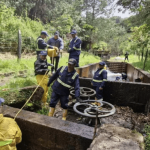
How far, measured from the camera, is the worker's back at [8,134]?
216 centimetres

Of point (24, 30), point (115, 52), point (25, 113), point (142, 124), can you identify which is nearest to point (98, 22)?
point (115, 52)

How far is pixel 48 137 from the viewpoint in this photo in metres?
2.69

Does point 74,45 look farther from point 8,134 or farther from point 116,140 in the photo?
point 116,140

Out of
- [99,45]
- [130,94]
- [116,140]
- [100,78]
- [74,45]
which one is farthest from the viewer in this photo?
[99,45]

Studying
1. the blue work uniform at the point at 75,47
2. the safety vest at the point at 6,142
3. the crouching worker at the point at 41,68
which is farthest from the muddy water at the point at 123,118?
the safety vest at the point at 6,142

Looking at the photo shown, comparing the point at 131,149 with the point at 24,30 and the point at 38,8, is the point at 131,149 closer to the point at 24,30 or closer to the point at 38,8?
the point at 24,30

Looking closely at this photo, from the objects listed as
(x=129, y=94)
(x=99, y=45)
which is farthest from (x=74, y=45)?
(x=99, y=45)

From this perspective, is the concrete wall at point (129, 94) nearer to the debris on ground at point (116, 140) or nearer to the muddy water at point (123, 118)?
the muddy water at point (123, 118)

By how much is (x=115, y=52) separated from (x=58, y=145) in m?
32.5

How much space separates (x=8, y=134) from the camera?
7.29ft

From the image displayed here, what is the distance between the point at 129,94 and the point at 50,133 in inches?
165

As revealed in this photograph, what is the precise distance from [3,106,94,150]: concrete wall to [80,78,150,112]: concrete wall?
3.79 m

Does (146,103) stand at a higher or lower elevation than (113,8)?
lower

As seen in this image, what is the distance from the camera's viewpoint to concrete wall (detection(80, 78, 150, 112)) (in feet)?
18.9
